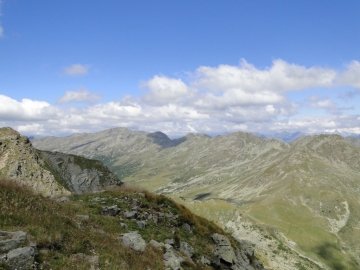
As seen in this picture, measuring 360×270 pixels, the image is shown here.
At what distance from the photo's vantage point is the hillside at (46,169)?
4969 centimetres

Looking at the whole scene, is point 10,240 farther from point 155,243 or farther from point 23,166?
point 23,166

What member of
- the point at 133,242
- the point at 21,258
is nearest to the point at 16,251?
the point at 21,258

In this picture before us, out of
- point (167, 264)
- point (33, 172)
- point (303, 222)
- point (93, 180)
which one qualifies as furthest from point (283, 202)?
point (167, 264)

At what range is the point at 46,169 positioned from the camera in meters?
55.8

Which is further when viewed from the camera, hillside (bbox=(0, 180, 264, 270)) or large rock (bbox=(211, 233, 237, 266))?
large rock (bbox=(211, 233, 237, 266))

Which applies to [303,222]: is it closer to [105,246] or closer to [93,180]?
[93,180]

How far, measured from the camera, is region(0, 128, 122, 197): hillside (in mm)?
49688

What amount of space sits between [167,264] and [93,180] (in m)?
58.1

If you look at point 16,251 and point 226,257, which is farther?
point 226,257

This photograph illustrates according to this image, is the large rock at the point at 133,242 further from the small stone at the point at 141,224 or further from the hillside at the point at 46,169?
the hillside at the point at 46,169

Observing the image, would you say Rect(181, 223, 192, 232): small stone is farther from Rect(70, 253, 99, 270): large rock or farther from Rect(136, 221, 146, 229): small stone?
Rect(70, 253, 99, 270): large rock

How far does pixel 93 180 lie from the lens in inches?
2709

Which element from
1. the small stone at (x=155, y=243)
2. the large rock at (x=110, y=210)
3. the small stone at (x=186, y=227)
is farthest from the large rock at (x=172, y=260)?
the small stone at (x=186, y=227)

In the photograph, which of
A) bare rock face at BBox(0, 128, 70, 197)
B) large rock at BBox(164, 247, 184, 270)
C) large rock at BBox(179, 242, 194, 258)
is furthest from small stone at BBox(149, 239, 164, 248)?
bare rock face at BBox(0, 128, 70, 197)
